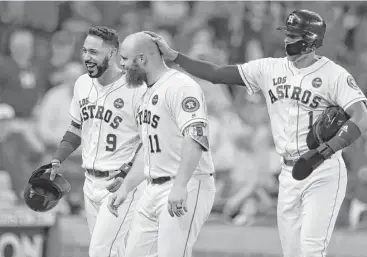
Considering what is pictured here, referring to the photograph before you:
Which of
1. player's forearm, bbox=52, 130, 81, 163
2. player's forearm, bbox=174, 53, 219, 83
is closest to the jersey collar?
player's forearm, bbox=174, 53, 219, 83

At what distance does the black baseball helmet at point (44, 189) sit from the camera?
570 cm

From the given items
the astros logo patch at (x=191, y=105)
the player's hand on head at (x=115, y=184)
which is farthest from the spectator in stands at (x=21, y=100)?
the astros logo patch at (x=191, y=105)

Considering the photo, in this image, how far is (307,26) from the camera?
5.04 metres

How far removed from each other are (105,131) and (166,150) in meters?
0.88

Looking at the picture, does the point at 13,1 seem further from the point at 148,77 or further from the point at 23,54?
the point at 148,77

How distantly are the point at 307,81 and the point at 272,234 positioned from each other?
2898 millimetres

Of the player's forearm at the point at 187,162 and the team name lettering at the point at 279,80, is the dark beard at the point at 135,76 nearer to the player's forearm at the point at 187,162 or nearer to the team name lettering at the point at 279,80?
the player's forearm at the point at 187,162

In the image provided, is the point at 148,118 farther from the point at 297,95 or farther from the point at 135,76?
the point at 297,95

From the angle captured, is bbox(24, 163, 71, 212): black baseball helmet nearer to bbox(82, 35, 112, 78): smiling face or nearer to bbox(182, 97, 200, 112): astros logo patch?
bbox(82, 35, 112, 78): smiling face

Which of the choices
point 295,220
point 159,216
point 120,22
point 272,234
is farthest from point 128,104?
point 120,22

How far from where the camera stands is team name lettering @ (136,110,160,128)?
15.8 ft

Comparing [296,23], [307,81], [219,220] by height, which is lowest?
[219,220]

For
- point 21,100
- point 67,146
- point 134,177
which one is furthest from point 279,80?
point 21,100

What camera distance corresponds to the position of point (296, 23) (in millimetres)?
5051
